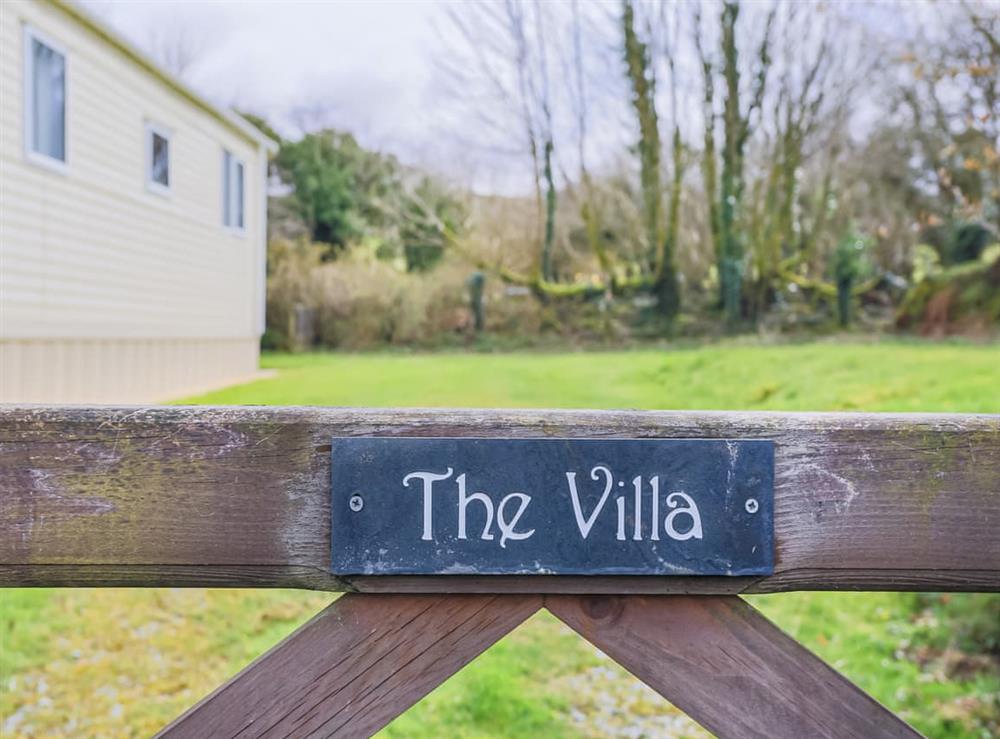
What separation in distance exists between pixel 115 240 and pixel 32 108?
0.16 metres

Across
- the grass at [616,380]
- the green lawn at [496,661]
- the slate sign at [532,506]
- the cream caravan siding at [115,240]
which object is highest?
the cream caravan siding at [115,240]

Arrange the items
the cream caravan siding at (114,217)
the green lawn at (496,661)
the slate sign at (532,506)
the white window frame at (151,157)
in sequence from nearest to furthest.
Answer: the slate sign at (532,506) → the cream caravan siding at (114,217) → the white window frame at (151,157) → the green lawn at (496,661)

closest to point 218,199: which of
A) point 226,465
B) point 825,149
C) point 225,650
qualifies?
point 226,465

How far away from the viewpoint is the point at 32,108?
0.85 metres

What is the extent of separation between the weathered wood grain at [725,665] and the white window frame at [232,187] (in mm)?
662

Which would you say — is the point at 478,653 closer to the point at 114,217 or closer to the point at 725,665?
the point at 725,665

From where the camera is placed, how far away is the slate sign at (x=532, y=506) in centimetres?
64

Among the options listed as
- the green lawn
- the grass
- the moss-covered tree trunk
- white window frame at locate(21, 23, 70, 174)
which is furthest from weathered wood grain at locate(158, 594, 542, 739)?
the green lawn

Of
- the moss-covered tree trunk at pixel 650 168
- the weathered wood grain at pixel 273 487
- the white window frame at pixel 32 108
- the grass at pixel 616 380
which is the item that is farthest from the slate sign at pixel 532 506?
the moss-covered tree trunk at pixel 650 168

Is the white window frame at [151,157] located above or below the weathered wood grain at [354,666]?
above

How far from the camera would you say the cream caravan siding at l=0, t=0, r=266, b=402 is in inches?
31.2

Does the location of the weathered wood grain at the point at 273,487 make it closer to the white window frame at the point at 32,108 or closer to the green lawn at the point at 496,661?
the white window frame at the point at 32,108

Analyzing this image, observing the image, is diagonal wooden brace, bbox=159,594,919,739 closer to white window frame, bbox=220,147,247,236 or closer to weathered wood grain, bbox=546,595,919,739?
weathered wood grain, bbox=546,595,919,739

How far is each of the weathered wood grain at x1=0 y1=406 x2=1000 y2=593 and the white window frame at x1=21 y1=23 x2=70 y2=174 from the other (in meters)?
0.30
